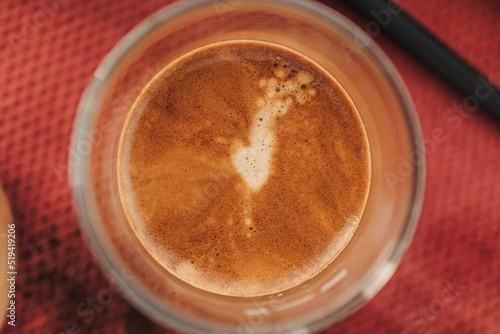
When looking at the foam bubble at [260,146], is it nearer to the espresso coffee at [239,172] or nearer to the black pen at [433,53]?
the espresso coffee at [239,172]

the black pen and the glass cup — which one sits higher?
the black pen

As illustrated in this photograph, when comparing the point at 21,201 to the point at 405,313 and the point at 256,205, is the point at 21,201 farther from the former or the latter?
the point at 405,313

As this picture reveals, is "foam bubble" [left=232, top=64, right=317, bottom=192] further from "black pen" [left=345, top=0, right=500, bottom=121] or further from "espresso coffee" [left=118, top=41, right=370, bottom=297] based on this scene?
"black pen" [left=345, top=0, right=500, bottom=121]

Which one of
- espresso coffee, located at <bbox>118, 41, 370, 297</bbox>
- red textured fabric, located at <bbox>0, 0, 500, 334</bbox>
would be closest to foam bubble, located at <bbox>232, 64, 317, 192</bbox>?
espresso coffee, located at <bbox>118, 41, 370, 297</bbox>

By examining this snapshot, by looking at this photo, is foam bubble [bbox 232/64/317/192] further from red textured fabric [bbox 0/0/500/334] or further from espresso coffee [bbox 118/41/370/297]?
red textured fabric [bbox 0/0/500/334]

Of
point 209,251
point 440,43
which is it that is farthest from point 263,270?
point 440,43

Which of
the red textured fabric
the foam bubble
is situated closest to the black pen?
the red textured fabric
